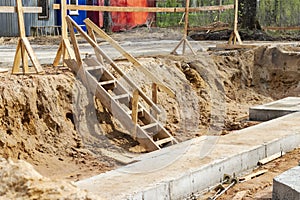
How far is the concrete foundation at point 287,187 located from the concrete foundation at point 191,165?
1.07 metres

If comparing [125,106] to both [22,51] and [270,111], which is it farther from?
[270,111]

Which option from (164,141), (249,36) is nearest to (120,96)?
(164,141)

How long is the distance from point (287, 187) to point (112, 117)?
4.92 metres

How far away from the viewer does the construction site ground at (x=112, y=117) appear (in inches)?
269

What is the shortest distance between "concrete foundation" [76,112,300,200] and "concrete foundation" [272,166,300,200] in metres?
1.07

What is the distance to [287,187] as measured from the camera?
5.76 m

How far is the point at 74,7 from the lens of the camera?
36.5 ft

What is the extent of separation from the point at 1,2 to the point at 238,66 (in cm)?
1308

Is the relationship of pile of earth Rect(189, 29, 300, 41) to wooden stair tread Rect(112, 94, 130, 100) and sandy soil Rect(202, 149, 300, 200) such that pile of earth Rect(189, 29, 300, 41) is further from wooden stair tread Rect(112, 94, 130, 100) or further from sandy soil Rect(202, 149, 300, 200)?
A: sandy soil Rect(202, 149, 300, 200)

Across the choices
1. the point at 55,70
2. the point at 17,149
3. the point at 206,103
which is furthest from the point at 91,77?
the point at 206,103

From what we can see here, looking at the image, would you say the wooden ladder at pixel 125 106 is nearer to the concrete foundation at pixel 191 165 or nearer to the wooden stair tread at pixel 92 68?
the wooden stair tread at pixel 92 68

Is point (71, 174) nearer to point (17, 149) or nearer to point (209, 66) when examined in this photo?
point (17, 149)

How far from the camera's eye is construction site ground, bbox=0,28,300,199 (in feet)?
22.5

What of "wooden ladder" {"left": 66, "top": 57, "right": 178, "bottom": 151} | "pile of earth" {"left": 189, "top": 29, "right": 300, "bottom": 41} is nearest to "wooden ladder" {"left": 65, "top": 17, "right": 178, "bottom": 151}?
"wooden ladder" {"left": 66, "top": 57, "right": 178, "bottom": 151}
